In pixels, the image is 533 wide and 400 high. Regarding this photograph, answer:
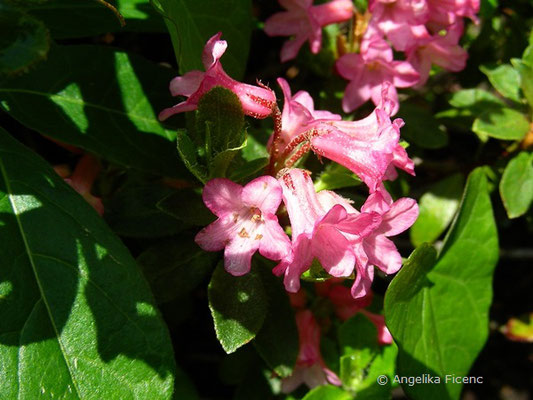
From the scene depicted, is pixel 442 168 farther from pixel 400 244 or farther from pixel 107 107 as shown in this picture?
pixel 107 107

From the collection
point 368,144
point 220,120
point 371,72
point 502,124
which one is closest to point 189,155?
point 220,120

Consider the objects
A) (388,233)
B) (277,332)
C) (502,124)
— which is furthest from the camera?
(502,124)

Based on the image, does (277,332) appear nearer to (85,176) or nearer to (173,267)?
(173,267)

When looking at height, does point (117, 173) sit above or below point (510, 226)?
above

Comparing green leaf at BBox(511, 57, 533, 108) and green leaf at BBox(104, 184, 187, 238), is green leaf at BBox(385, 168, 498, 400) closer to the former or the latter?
green leaf at BBox(511, 57, 533, 108)

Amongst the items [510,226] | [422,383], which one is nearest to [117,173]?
[422,383]

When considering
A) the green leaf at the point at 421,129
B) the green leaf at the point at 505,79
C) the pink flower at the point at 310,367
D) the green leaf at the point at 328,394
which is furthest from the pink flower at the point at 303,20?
the green leaf at the point at 328,394

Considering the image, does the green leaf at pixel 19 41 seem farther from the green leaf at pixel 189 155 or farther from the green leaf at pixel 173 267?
the green leaf at pixel 173 267
